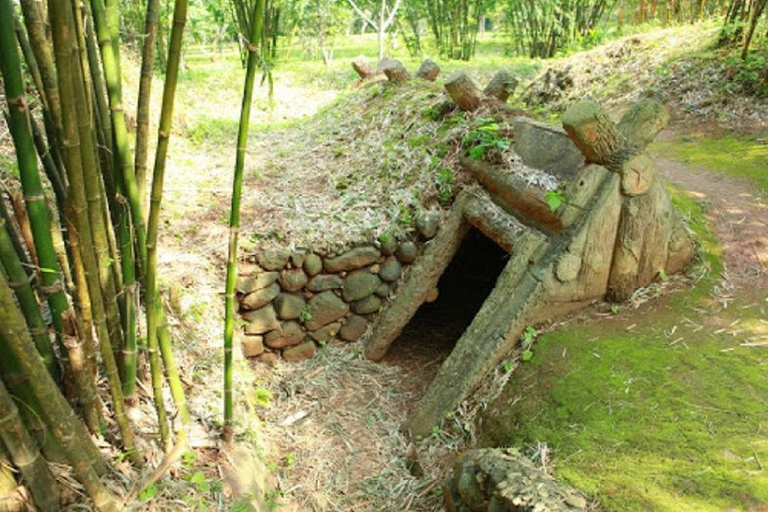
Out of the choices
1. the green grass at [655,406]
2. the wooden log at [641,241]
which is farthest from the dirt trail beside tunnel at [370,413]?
the wooden log at [641,241]

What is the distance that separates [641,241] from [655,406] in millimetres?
1126

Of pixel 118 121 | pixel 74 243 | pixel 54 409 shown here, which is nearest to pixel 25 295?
pixel 74 243

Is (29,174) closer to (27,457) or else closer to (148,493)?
(27,457)

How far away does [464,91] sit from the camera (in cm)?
430

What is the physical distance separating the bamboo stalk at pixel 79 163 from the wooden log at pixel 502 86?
3.41 metres

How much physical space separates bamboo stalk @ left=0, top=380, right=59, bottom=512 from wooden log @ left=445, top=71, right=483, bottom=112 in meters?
3.60

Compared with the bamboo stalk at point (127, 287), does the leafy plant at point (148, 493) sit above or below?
below

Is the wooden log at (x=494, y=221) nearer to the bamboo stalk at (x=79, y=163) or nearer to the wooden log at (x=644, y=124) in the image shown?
the wooden log at (x=644, y=124)

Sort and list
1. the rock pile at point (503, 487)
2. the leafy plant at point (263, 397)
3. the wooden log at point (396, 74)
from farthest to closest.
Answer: the wooden log at point (396, 74), the leafy plant at point (263, 397), the rock pile at point (503, 487)

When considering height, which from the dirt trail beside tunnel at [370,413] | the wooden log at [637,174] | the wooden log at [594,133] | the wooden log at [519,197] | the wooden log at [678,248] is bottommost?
the dirt trail beside tunnel at [370,413]

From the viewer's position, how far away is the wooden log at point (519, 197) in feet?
11.4

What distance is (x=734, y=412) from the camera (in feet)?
8.75

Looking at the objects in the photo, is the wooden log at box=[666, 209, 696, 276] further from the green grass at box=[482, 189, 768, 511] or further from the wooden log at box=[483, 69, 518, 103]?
the wooden log at box=[483, 69, 518, 103]

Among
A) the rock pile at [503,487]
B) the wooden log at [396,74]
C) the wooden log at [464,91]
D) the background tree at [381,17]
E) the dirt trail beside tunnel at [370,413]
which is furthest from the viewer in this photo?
the background tree at [381,17]
